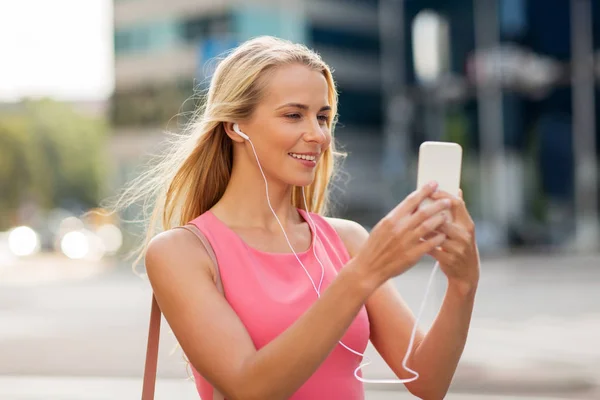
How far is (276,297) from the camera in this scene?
266cm

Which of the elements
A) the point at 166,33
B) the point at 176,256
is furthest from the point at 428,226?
the point at 166,33

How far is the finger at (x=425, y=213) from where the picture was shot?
2.13 m

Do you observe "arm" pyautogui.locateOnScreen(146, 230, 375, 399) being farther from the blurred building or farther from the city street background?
the blurred building

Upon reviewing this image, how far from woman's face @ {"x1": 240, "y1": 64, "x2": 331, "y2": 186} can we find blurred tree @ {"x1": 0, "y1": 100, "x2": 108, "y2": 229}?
79404 millimetres

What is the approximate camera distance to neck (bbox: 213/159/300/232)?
2885mm

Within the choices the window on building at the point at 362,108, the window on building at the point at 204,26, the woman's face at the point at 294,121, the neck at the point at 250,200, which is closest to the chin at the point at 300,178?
the woman's face at the point at 294,121

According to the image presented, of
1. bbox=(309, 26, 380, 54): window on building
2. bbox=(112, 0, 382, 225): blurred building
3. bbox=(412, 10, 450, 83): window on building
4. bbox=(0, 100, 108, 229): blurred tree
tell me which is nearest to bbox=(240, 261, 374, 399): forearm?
bbox=(412, 10, 450, 83): window on building

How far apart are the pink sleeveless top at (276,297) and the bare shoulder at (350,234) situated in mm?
184

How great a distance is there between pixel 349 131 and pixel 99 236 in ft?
47.1

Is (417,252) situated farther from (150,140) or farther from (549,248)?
(150,140)

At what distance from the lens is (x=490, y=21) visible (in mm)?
45375

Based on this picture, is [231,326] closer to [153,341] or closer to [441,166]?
[153,341]

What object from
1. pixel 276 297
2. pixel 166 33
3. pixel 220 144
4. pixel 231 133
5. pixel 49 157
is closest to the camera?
pixel 276 297

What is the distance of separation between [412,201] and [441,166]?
15 centimetres
